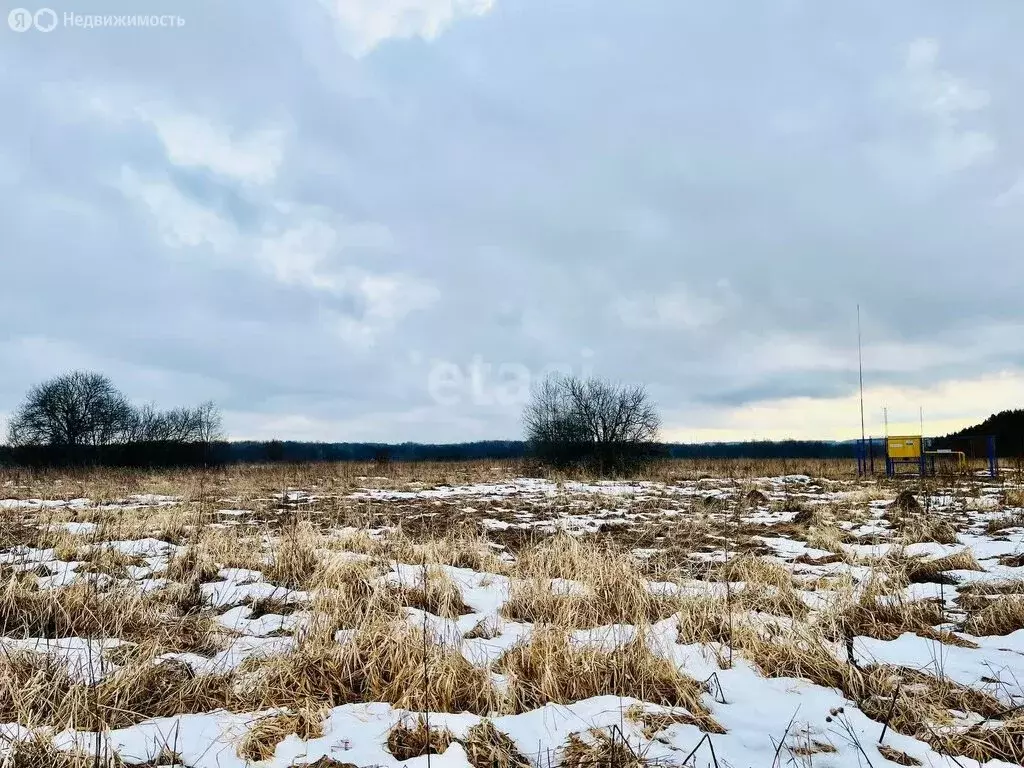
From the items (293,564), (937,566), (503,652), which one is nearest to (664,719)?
(503,652)

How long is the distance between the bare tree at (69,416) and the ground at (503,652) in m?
49.4

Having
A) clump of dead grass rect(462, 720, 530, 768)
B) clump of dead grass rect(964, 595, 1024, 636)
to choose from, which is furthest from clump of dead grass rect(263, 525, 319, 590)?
clump of dead grass rect(964, 595, 1024, 636)

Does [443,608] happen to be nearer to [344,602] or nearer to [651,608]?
[344,602]

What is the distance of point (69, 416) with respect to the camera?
4612cm

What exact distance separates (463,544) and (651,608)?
2560mm

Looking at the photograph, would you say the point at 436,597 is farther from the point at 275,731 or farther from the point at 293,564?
the point at 275,731

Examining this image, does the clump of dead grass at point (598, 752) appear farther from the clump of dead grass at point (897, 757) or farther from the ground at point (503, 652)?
the clump of dead grass at point (897, 757)

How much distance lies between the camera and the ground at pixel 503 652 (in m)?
2.30

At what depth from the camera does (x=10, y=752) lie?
82.4 inches

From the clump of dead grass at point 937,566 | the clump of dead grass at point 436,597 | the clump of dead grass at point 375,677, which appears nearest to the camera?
the clump of dead grass at point 375,677

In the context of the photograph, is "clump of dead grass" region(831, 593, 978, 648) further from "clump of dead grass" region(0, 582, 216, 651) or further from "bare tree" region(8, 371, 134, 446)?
"bare tree" region(8, 371, 134, 446)

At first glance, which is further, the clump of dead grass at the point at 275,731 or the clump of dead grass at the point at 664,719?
the clump of dead grass at the point at 664,719

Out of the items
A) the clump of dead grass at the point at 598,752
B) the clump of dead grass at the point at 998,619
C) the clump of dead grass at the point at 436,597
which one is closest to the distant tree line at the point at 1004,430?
the clump of dead grass at the point at 998,619

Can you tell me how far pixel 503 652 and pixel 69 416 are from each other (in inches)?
2201
